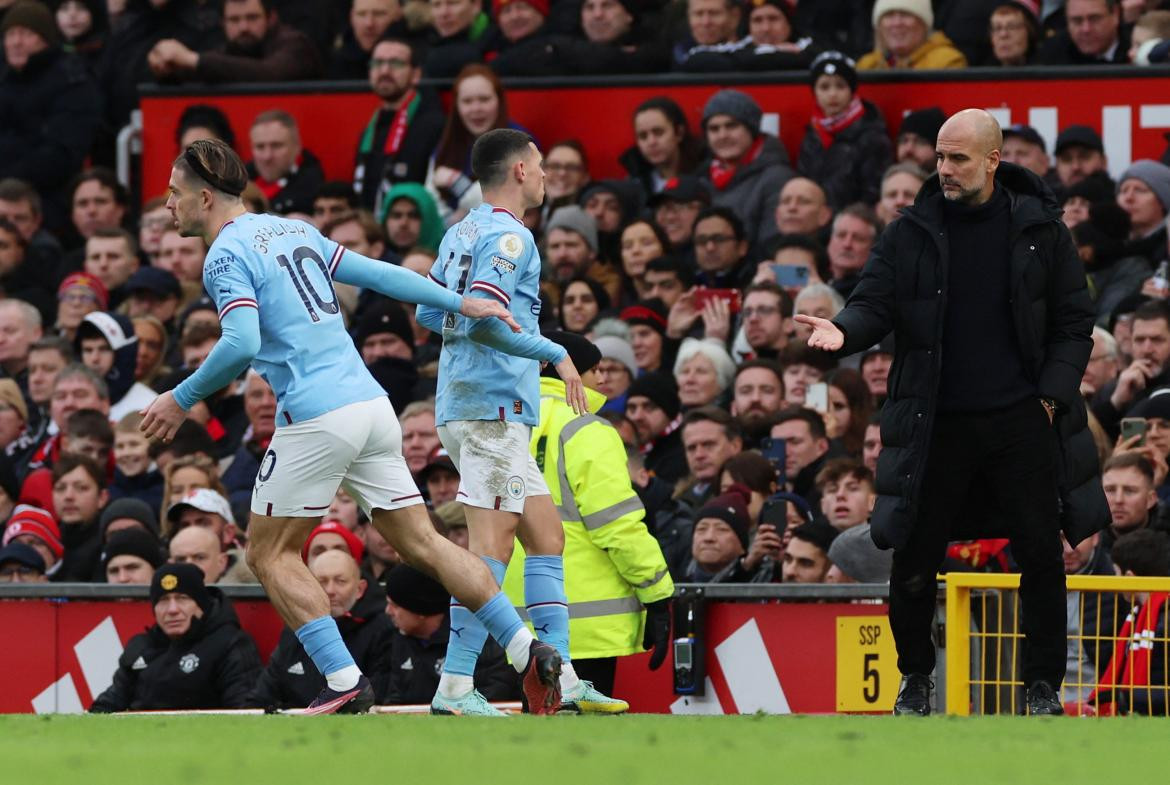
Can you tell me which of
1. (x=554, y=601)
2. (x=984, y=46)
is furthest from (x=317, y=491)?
(x=984, y=46)

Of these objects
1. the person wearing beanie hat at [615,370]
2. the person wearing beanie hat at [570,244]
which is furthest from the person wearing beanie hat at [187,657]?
the person wearing beanie hat at [570,244]

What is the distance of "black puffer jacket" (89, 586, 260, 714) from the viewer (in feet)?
36.6

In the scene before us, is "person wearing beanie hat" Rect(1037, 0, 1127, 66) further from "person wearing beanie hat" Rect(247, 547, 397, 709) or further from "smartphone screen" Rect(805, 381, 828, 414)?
"person wearing beanie hat" Rect(247, 547, 397, 709)

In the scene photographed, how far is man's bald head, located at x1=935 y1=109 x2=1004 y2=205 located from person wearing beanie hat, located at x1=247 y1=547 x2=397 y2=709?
152 inches

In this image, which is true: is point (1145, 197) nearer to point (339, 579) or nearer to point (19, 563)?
point (339, 579)

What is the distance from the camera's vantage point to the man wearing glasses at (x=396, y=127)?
16500 millimetres

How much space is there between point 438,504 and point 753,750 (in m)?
6.13

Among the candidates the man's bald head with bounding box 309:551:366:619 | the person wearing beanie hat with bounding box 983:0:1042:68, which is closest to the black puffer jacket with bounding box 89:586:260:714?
the man's bald head with bounding box 309:551:366:619

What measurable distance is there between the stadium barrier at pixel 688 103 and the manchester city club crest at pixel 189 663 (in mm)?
6332

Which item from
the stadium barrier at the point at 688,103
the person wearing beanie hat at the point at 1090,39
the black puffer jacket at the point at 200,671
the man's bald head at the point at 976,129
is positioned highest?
the person wearing beanie hat at the point at 1090,39

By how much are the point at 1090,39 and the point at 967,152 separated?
6987mm

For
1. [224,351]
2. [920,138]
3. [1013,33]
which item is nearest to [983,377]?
[224,351]

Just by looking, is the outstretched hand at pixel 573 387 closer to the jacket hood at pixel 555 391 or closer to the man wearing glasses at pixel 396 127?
the jacket hood at pixel 555 391

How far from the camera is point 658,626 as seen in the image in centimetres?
995
